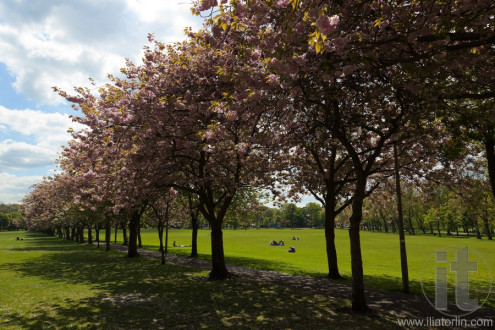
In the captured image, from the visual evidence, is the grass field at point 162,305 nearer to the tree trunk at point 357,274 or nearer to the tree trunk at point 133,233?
the tree trunk at point 357,274

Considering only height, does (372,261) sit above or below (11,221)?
above

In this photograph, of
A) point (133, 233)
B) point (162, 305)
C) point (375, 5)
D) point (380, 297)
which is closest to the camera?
point (375, 5)

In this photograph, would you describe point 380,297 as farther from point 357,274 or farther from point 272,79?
point 272,79

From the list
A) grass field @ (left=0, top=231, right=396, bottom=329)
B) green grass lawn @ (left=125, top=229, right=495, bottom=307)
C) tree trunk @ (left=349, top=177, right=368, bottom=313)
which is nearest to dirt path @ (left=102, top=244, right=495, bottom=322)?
tree trunk @ (left=349, top=177, right=368, bottom=313)

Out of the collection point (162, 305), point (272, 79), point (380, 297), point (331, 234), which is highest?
point (272, 79)

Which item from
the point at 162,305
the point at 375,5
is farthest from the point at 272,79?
the point at 162,305

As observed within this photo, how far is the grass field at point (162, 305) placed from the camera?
888cm

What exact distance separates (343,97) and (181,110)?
5996mm

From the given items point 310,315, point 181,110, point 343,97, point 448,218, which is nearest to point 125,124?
point 181,110

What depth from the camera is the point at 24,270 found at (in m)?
21.3

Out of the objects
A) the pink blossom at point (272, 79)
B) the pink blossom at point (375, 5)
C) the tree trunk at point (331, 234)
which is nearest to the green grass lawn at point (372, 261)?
the tree trunk at point (331, 234)

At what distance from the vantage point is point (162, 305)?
11.1 metres

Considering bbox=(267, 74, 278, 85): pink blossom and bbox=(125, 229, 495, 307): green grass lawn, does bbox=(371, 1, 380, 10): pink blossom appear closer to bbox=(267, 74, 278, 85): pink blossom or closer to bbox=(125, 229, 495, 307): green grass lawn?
bbox=(267, 74, 278, 85): pink blossom

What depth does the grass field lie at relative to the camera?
29.1 ft
